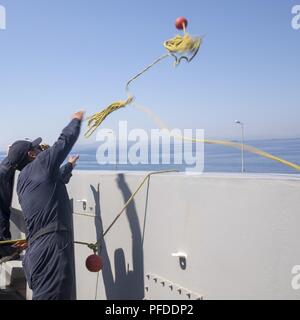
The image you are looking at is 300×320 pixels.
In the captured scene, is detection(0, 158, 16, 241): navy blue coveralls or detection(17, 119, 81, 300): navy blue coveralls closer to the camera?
detection(17, 119, 81, 300): navy blue coveralls

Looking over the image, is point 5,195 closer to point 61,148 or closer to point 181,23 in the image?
point 61,148

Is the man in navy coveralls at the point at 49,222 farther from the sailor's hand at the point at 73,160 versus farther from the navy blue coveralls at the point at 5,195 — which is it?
the navy blue coveralls at the point at 5,195

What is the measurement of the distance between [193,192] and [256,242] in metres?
0.46

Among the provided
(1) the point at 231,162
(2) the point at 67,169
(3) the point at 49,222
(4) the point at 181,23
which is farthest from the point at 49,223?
(1) the point at 231,162

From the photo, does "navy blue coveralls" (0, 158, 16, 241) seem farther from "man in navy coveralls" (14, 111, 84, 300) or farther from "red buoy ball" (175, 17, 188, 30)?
"red buoy ball" (175, 17, 188, 30)

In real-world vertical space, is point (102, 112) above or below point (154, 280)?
above

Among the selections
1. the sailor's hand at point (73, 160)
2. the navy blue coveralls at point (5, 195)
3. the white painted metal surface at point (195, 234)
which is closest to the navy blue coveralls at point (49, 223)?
the sailor's hand at point (73, 160)

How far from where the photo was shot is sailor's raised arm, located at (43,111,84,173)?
2348 millimetres

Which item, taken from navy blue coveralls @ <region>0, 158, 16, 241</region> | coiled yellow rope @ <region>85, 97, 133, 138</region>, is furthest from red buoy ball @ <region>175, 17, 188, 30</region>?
navy blue coveralls @ <region>0, 158, 16, 241</region>

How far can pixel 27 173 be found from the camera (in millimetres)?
2453

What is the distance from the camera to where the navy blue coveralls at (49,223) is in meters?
2.32

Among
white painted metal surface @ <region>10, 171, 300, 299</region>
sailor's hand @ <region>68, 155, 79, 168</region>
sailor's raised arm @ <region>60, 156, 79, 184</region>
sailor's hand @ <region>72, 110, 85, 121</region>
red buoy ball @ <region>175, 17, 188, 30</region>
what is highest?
red buoy ball @ <region>175, 17, 188, 30</region>
